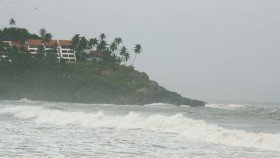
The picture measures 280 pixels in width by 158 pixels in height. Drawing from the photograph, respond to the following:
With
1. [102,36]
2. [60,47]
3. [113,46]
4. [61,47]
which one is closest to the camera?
[102,36]

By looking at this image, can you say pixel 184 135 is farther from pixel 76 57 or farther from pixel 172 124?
pixel 76 57

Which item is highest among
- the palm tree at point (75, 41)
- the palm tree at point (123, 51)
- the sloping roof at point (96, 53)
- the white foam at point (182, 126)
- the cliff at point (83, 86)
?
the palm tree at point (75, 41)

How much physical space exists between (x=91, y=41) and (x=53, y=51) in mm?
12697

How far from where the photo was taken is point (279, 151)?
18.4 metres

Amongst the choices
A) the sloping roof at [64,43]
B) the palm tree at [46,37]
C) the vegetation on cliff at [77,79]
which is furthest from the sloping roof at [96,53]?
the palm tree at [46,37]

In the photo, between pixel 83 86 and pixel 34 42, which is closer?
pixel 83 86

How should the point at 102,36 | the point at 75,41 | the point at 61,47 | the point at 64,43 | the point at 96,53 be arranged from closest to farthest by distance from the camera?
the point at 75,41 → the point at 102,36 → the point at 96,53 → the point at 61,47 → the point at 64,43

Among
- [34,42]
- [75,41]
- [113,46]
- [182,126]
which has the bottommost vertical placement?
[182,126]

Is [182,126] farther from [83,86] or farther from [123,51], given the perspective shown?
[123,51]

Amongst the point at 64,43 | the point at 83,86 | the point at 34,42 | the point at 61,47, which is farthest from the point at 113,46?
the point at 34,42

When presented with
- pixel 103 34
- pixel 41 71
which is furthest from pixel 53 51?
pixel 103 34

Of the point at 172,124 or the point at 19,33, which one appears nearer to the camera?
the point at 172,124

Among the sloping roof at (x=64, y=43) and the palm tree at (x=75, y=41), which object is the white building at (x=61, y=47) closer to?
the sloping roof at (x=64, y=43)

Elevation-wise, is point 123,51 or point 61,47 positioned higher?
point 61,47
